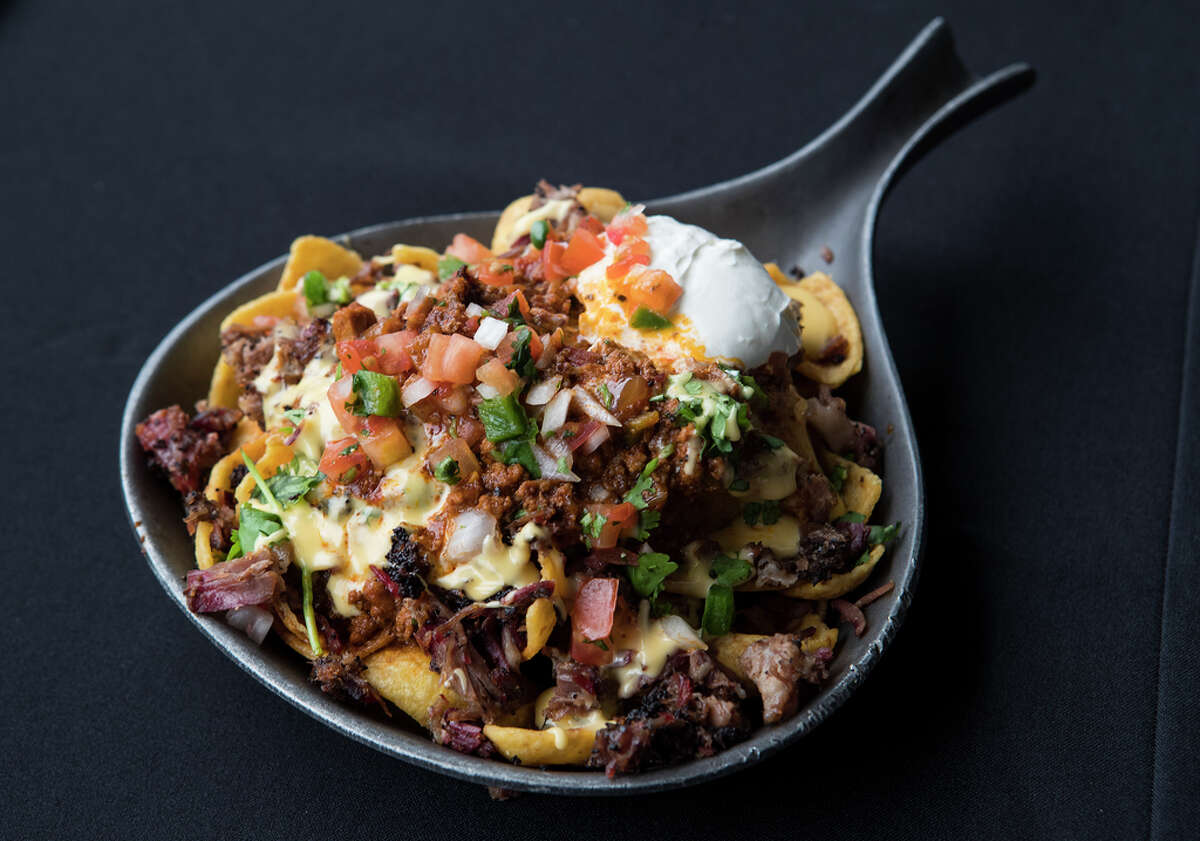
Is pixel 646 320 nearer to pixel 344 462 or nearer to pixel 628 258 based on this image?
pixel 628 258

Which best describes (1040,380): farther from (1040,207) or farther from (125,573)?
(125,573)

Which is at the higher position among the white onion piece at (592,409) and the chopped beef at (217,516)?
the white onion piece at (592,409)

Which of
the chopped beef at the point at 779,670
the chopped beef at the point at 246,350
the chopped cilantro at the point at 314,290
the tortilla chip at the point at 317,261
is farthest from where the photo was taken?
the tortilla chip at the point at 317,261

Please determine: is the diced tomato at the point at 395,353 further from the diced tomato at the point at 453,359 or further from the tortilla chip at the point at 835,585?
the tortilla chip at the point at 835,585

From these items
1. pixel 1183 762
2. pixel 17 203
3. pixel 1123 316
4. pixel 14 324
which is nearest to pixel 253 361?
pixel 14 324

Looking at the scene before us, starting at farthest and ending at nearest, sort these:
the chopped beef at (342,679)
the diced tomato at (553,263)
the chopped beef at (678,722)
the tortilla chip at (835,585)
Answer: the diced tomato at (553,263) → the tortilla chip at (835,585) → the chopped beef at (342,679) → the chopped beef at (678,722)

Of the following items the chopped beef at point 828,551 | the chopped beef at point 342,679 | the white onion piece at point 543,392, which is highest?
the white onion piece at point 543,392

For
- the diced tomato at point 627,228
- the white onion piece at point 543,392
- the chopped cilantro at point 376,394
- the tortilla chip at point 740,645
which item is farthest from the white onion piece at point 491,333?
the tortilla chip at point 740,645

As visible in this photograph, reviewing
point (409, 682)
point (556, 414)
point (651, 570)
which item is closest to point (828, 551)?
point (651, 570)
